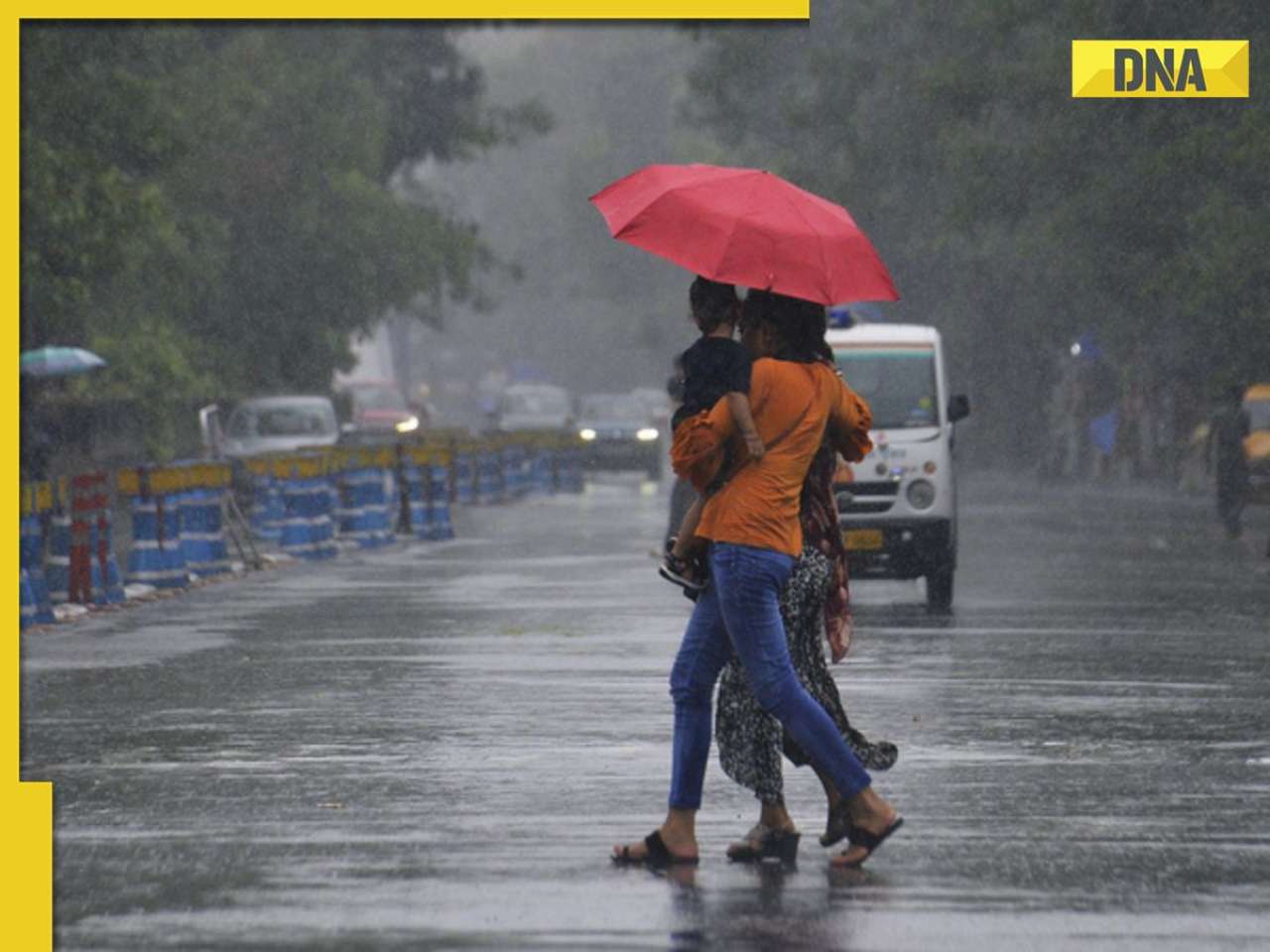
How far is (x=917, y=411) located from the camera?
23.1m

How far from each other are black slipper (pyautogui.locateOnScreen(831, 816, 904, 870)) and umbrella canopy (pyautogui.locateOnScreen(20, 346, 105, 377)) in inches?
1119

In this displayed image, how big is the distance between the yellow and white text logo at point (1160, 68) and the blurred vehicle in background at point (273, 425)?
11.9 m

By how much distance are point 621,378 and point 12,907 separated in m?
129

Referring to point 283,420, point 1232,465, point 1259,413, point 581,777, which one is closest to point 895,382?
point 1232,465

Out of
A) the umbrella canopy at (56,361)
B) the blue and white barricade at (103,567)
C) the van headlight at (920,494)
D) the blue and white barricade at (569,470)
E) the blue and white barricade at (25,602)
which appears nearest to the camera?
the blue and white barricade at (25,602)

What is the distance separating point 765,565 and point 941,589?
42.9 ft

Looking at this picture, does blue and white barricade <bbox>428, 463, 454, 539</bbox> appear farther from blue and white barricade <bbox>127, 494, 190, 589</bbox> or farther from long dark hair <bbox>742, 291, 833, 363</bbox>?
long dark hair <bbox>742, 291, 833, 363</bbox>

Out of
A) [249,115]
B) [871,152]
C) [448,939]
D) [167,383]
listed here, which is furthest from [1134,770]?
[871,152]

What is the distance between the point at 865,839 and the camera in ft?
30.6

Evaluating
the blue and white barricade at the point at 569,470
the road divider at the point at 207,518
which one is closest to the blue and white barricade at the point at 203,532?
the road divider at the point at 207,518

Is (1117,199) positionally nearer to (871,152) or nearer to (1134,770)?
(871,152)

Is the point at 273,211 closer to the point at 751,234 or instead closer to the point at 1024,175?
the point at 1024,175

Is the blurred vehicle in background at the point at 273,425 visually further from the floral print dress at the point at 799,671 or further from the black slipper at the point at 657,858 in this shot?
the black slipper at the point at 657,858

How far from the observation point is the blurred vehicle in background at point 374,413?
52.6 metres
